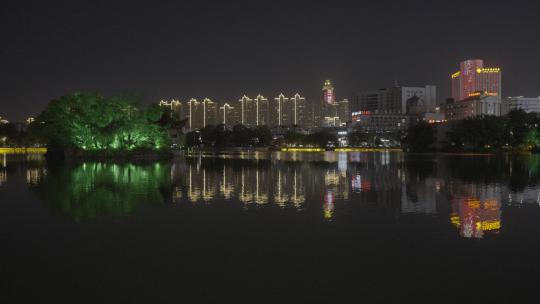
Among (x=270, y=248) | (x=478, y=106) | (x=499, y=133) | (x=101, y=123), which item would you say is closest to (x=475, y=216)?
(x=270, y=248)

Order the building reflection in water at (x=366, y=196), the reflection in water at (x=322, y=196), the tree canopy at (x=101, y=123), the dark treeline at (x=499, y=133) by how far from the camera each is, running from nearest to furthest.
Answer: the building reflection in water at (x=366, y=196), the reflection in water at (x=322, y=196), the tree canopy at (x=101, y=123), the dark treeline at (x=499, y=133)

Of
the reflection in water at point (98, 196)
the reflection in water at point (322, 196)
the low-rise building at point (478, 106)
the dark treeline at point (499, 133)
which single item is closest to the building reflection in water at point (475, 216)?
the reflection in water at point (322, 196)

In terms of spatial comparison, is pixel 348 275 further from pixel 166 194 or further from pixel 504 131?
pixel 504 131

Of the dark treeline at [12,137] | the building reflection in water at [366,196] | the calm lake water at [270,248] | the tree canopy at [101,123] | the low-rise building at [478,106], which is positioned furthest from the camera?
the low-rise building at [478,106]

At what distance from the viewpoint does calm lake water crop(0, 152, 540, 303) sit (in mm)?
7758

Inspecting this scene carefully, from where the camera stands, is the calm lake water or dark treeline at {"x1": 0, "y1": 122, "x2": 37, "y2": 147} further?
dark treeline at {"x1": 0, "y1": 122, "x2": 37, "y2": 147}

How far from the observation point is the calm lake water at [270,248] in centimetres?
776

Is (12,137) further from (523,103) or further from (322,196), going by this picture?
(523,103)

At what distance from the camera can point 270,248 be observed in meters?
10.6

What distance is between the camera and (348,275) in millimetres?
8508

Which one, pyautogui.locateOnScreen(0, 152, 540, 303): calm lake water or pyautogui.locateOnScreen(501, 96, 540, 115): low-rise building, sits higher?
pyautogui.locateOnScreen(501, 96, 540, 115): low-rise building

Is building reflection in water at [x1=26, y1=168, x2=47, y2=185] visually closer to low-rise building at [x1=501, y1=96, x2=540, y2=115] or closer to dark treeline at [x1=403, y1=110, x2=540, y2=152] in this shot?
dark treeline at [x1=403, y1=110, x2=540, y2=152]

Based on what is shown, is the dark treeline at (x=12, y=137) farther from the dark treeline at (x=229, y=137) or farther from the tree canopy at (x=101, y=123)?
the tree canopy at (x=101, y=123)

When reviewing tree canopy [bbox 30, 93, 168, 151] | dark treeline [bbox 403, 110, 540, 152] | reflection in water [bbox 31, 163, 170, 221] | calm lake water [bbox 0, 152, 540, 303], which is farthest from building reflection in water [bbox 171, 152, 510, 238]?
dark treeline [bbox 403, 110, 540, 152]
